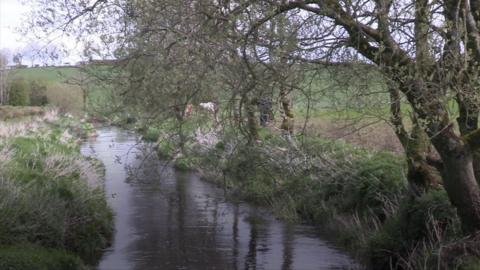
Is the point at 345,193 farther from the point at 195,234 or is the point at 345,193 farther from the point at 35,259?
the point at 35,259

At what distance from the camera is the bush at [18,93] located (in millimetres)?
61094

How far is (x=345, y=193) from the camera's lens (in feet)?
57.7

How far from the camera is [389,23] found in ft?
32.0

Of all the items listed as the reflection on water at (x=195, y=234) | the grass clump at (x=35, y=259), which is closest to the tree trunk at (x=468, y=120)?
the reflection on water at (x=195, y=234)

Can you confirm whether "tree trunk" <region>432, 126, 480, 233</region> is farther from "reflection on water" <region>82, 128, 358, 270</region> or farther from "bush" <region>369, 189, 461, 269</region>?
"reflection on water" <region>82, 128, 358, 270</region>

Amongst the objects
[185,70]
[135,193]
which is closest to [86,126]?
[135,193]

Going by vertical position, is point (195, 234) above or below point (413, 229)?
below

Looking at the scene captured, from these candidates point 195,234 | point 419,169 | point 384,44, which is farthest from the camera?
point 195,234

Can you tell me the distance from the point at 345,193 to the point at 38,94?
49828 millimetres

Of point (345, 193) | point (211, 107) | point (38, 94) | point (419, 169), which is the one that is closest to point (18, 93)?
point (38, 94)

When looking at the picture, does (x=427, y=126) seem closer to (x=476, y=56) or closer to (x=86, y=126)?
(x=476, y=56)

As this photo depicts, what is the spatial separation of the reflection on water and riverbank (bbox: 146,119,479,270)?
0.61 meters

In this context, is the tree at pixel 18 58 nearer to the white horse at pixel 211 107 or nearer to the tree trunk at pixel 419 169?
the white horse at pixel 211 107

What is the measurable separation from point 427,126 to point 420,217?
3526 millimetres
